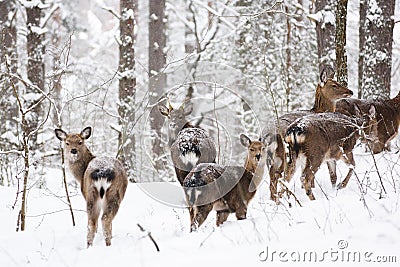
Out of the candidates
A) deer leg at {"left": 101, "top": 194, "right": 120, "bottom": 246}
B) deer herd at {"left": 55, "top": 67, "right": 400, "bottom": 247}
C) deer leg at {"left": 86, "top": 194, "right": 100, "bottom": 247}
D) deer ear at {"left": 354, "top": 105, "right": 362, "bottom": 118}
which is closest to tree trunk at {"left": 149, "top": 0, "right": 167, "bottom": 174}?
deer herd at {"left": 55, "top": 67, "right": 400, "bottom": 247}

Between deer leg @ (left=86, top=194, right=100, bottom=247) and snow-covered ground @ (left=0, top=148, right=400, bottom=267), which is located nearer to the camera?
snow-covered ground @ (left=0, top=148, right=400, bottom=267)

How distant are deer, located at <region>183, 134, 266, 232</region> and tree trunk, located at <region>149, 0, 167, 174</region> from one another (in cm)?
771

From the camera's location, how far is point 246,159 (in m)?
7.49

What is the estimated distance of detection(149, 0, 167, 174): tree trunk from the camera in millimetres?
15242

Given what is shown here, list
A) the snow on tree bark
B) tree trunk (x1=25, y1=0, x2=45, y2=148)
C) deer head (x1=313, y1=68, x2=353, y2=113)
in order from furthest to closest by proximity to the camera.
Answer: tree trunk (x1=25, y1=0, x2=45, y2=148), the snow on tree bark, deer head (x1=313, y1=68, x2=353, y2=113)

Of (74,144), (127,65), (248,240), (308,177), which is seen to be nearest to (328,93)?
(308,177)

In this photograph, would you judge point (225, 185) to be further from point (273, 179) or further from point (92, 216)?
point (92, 216)

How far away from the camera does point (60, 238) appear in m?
6.57

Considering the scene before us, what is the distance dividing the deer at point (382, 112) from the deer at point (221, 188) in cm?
269

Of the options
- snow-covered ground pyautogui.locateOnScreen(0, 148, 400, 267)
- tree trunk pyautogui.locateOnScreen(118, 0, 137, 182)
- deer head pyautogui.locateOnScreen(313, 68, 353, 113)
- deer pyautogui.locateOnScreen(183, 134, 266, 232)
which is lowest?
snow-covered ground pyautogui.locateOnScreen(0, 148, 400, 267)

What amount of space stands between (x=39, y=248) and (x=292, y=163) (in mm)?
3540

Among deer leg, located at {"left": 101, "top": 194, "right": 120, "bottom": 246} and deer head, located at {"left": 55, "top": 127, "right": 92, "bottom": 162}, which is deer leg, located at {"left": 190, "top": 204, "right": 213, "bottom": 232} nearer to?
deer leg, located at {"left": 101, "top": 194, "right": 120, "bottom": 246}

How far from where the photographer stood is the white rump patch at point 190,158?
7.86m

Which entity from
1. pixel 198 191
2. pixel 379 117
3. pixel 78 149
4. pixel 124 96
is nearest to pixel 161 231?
pixel 198 191
